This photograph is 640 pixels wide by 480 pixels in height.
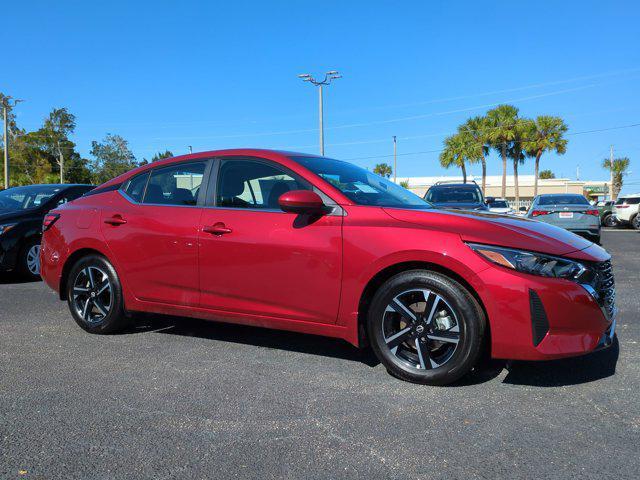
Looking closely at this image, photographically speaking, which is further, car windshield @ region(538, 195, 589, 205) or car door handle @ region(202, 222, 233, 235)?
car windshield @ region(538, 195, 589, 205)

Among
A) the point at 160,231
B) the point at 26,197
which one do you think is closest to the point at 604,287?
the point at 160,231

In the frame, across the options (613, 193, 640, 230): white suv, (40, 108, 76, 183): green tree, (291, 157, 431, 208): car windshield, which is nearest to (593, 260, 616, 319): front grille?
(291, 157, 431, 208): car windshield

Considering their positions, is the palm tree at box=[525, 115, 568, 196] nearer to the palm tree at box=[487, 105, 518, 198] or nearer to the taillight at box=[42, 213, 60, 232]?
the palm tree at box=[487, 105, 518, 198]

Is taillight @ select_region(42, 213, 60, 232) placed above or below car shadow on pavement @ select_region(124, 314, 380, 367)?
above

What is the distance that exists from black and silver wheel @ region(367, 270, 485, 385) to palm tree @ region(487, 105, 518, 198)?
144 ft

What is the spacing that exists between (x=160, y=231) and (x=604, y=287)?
330 cm

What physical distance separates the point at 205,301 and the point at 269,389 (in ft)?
3.51

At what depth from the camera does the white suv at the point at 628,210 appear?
21.2 metres

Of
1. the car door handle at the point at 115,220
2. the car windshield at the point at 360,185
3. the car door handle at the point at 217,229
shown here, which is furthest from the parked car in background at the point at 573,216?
the car door handle at the point at 115,220

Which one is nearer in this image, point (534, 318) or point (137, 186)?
point (534, 318)

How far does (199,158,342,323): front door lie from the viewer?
376 cm

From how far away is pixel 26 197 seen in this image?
8.59m

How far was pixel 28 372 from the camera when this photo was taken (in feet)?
12.7

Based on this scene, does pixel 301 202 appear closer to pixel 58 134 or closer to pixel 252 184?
pixel 252 184
